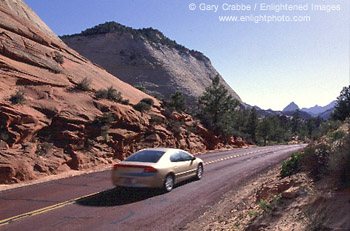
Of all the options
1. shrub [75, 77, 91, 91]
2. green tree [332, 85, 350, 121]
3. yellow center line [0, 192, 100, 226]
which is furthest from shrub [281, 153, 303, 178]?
green tree [332, 85, 350, 121]

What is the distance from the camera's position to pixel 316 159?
20.5 feet

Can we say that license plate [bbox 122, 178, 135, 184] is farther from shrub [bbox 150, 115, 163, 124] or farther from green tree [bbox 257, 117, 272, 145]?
green tree [bbox 257, 117, 272, 145]

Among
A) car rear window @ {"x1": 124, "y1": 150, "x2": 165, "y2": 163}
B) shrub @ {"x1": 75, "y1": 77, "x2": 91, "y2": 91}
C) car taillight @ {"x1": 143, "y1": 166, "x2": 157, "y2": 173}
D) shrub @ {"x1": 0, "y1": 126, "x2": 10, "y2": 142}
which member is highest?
shrub @ {"x1": 75, "y1": 77, "x2": 91, "y2": 91}

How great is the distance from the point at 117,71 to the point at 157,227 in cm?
7138

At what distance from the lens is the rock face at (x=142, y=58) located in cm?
7206

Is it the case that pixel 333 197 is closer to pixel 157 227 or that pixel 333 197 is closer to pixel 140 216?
pixel 157 227

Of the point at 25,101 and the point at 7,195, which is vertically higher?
the point at 25,101

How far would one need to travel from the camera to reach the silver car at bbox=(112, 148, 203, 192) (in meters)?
7.82

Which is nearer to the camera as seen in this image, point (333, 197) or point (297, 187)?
point (333, 197)

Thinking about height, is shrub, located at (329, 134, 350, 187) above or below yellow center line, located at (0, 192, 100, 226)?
Answer: above

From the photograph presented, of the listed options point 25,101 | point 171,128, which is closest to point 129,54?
point 171,128

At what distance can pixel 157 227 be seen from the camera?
561 cm

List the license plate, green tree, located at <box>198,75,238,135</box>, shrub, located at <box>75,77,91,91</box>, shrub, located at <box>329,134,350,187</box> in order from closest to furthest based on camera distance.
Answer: shrub, located at <box>329,134,350,187</box> < the license plate < shrub, located at <box>75,77,91,91</box> < green tree, located at <box>198,75,238,135</box>

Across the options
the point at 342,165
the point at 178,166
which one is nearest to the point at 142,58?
the point at 178,166
